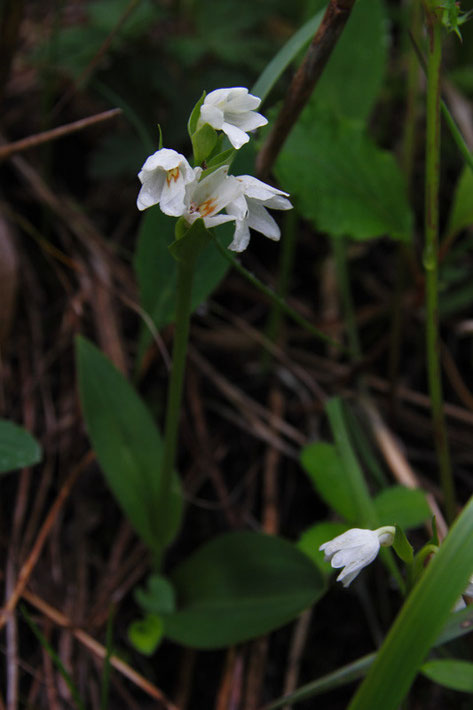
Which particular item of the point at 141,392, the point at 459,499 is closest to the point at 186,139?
the point at 141,392

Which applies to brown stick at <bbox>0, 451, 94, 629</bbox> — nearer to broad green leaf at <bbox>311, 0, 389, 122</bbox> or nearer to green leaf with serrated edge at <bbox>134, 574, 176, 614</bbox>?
green leaf with serrated edge at <bbox>134, 574, 176, 614</bbox>

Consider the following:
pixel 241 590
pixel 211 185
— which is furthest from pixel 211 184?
pixel 241 590

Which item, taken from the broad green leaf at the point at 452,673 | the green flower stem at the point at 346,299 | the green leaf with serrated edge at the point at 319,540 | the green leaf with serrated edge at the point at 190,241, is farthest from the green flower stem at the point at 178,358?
the green flower stem at the point at 346,299

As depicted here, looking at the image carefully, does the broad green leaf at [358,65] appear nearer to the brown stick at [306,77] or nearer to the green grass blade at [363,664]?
the brown stick at [306,77]

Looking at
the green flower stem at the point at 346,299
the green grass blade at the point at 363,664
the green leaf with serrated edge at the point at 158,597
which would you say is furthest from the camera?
the green flower stem at the point at 346,299

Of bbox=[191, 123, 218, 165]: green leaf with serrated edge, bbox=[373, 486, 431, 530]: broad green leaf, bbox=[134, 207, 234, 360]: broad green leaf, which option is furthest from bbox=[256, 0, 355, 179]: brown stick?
bbox=[373, 486, 431, 530]: broad green leaf
